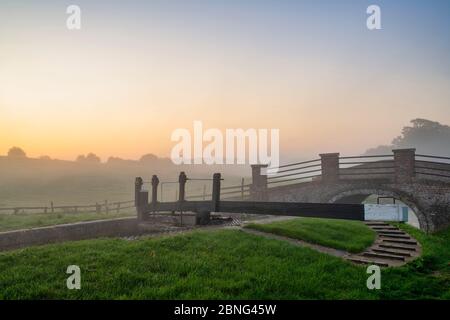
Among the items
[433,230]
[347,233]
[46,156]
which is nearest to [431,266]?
[347,233]

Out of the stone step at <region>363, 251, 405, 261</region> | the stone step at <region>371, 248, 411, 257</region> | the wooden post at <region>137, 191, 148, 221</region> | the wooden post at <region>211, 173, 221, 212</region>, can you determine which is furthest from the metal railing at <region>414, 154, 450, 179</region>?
the wooden post at <region>137, 191, 148, 221</region>

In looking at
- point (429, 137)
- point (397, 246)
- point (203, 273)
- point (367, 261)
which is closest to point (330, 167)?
point (397, 246)

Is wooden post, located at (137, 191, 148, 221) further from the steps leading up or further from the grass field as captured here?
the steps leading up

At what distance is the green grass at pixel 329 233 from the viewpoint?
939 centimetres

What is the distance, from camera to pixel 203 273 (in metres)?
6.04

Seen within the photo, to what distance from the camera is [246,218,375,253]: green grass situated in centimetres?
939

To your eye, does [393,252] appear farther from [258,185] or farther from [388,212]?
[258,185]

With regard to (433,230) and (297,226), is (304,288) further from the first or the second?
(433,230)

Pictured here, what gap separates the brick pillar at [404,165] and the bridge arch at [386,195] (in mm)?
775

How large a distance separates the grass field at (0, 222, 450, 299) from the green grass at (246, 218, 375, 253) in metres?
1.65

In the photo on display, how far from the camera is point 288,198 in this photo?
67.6 feet

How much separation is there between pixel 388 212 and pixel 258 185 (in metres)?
17.9

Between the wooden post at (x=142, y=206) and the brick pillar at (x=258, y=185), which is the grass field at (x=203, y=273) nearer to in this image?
the wooden post at (x=142, y=206)
